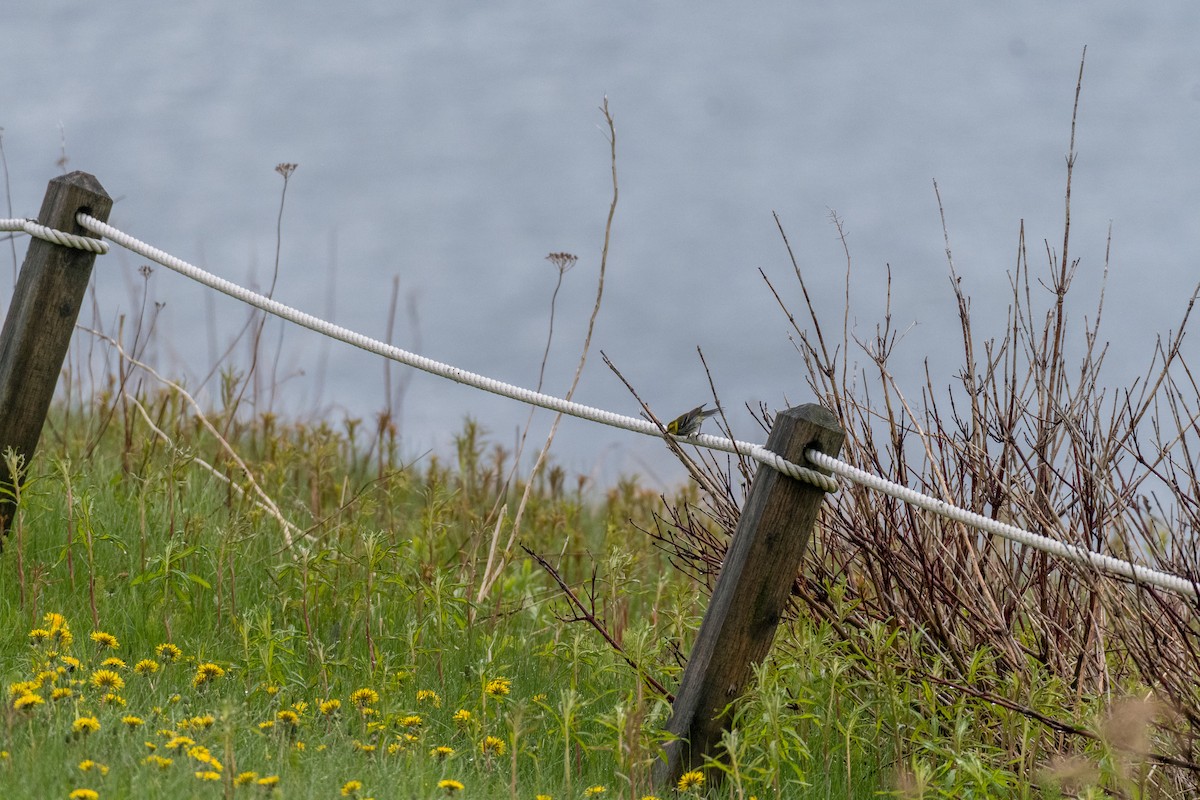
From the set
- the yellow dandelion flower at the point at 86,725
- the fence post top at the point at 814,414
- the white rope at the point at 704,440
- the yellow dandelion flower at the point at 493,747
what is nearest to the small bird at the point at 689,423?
the white rope at the point at 704,440

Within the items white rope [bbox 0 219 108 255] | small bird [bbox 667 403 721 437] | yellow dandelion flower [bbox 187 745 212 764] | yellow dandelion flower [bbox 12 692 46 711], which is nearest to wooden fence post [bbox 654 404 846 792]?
small bird [bbox 667 403 721 437]

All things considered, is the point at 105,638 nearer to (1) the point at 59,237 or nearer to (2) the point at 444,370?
A: (2) the point at 444,370

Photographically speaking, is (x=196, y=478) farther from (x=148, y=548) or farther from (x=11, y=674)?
(x=11, y=674)

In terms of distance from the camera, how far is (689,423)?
362 centimetres

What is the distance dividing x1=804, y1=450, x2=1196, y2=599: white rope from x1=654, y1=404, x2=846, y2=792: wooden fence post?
0.32 ft

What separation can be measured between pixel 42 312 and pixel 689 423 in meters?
2.52

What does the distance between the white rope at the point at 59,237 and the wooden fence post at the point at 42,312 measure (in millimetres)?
39

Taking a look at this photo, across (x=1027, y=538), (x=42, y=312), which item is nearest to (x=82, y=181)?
(x=42, y=312)

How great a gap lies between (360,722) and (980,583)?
6.50 feet

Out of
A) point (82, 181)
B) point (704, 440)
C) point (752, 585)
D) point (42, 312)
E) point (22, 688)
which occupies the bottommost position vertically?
point (22, 688)

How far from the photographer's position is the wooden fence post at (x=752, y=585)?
338 cm

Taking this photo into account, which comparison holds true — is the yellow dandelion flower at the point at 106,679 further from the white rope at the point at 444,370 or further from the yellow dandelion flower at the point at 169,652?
the white rope at the point at 444,370

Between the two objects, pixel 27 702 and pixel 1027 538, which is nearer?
pixel 27 702

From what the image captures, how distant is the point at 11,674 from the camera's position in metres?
3.52
